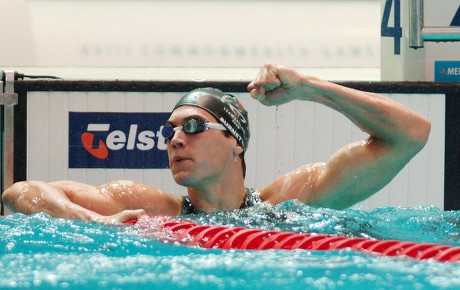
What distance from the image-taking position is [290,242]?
283 cm

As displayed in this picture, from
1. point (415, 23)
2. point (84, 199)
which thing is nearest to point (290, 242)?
point (84, 199)

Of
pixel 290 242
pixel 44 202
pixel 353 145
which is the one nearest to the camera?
pixel 290 242

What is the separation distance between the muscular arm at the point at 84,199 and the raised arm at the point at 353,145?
454 millimetres

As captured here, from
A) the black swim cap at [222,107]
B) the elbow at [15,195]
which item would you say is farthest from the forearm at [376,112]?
the elbow at [15,195]

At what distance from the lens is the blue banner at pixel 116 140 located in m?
4.77

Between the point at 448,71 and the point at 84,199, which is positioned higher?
A: the point at 448,71

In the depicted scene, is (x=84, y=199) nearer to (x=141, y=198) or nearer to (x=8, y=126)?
(x=141, y=198)

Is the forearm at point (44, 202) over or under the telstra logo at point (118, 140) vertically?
under

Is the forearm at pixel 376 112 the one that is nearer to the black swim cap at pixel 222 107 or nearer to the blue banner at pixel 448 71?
the black swim cap at pixel 222 107

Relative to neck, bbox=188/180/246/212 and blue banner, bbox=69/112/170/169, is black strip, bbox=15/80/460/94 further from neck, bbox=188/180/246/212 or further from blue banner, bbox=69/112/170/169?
neck, bbox=188/180/246/212

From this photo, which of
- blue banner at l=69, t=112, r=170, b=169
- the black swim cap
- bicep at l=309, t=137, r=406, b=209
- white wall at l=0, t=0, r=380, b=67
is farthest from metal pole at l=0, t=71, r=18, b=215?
bicep at l=309, t=137, r=406, b=209

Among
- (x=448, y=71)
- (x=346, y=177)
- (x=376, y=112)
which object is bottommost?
(x=346, y=177)

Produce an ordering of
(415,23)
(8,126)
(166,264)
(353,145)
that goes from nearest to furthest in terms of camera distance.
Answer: (166,264) → (353,145) → (415,23) → (8,126)

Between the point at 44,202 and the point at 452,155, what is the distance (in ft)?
7.43
